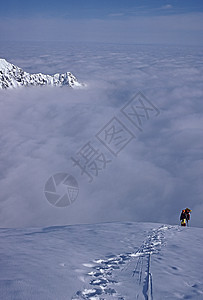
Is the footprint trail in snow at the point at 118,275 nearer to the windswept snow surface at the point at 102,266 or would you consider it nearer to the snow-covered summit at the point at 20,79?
the windswept snow surface at the point at 102,266

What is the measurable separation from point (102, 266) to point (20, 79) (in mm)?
181493

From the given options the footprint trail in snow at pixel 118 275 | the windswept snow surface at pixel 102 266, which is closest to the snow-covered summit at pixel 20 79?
the windswept snow surface at pixel 102 266

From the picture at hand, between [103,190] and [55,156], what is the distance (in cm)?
3141

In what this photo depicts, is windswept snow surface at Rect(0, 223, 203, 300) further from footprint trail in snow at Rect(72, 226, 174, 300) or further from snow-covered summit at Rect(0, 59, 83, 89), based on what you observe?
snow-covered summit at Rect(0, 59, 83, 89)

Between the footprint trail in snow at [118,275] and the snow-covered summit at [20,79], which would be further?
the snow-covered summit at [20,79]

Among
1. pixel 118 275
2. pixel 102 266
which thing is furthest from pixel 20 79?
pixel 118 275

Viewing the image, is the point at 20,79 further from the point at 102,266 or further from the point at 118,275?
the point at 118,275

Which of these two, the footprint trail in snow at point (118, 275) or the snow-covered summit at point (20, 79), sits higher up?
the snow-covered summit at point (20, 79)

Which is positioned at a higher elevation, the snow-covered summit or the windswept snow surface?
the snow-covered summit

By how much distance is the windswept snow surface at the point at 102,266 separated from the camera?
4250 millimetres

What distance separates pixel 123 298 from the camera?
14.0ft

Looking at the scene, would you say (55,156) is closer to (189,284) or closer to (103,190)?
(103,190)

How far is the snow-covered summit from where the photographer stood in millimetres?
155200

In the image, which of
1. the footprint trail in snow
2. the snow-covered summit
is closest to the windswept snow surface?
the footprint trail in snow
